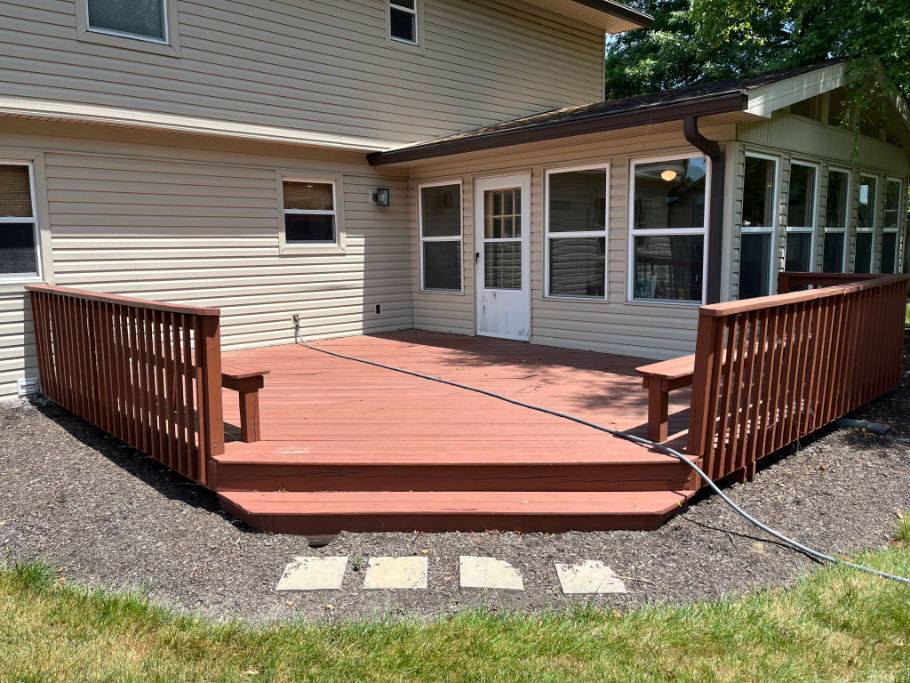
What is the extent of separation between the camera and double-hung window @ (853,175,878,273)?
905 centimetres

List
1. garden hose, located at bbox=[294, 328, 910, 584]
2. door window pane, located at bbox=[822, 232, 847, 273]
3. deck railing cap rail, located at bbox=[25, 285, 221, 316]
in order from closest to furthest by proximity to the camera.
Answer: garden hose, located at bbox=[294, 328, 910, 584], deck railing cap rail, located at bbox=[25, 285, 221, 316], door window pane, located at bbox=[822, 232, 847, 273]

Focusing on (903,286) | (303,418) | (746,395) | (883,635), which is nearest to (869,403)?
(903,286)

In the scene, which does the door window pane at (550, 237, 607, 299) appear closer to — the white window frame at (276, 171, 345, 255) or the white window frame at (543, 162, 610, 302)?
the white window frame at (543, 162, 610, 302)

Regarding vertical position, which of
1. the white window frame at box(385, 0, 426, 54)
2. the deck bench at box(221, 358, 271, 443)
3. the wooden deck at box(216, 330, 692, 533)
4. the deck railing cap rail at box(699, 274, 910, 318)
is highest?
the white window frame at box(385, 0, 426, 54)

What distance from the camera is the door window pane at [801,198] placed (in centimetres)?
Result: 724

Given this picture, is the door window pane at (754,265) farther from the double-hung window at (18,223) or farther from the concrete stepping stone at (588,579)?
the double-hung window at (18,223)

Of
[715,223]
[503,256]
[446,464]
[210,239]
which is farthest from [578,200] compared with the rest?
[446,464]

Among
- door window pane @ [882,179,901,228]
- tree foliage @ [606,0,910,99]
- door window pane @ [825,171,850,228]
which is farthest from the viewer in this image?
door window pane @ [882,179,901,228]

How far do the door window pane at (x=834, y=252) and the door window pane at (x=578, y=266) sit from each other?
118 inches

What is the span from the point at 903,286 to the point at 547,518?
182 inches

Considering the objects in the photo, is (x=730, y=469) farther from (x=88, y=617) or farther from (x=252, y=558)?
(x=88, y=617)

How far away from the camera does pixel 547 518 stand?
11.6ft

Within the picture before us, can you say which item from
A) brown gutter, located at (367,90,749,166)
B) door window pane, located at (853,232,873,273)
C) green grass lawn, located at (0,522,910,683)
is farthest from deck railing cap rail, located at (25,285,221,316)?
door window pane, located at (853,232,873,273)

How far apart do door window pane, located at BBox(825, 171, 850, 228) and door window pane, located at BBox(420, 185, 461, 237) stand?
14.6 feet
